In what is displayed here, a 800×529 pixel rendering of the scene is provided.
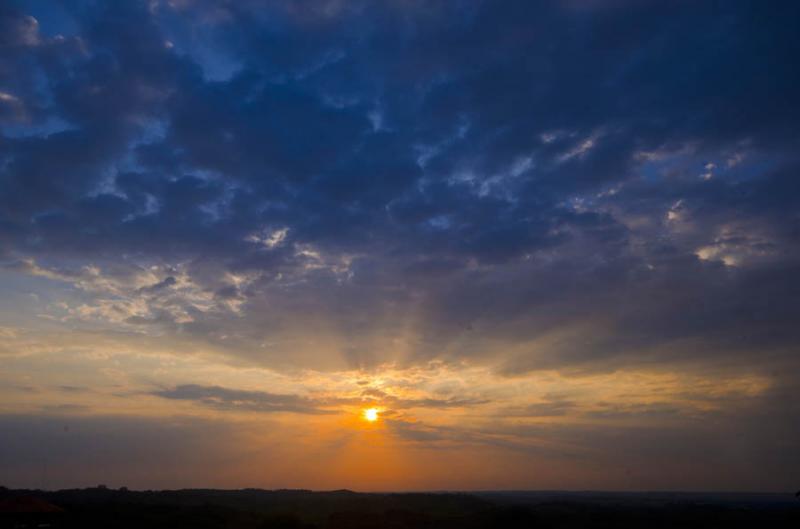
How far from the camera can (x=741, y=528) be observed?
248 feet

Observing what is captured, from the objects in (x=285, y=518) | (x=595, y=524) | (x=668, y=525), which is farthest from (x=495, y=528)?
(x=668, y=525)

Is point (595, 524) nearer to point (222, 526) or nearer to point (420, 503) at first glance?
point (222, 526)

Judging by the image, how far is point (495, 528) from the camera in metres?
67.9

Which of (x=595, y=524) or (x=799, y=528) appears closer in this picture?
(x=799, y=528)

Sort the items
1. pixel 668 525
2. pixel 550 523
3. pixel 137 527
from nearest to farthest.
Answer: pixel 137 527, pixel 550 523, pixel 668 525

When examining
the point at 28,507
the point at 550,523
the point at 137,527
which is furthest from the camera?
the point at 550,523

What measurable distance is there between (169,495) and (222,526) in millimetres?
88740

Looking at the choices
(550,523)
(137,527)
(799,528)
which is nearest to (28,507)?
(137,527)

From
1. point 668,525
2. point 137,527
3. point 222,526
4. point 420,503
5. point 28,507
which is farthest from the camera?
point 420,503

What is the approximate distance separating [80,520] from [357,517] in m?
31.9

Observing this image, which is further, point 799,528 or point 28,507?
point 799,528

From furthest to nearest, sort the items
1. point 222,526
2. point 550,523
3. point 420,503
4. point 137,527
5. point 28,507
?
point 420,503 < point 550,523 < point 222,526 < point 137,527 < point 28,507

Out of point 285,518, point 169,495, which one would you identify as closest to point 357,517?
point 285,518

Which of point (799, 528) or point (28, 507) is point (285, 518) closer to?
point (28, 507)
